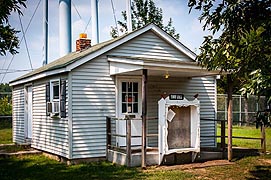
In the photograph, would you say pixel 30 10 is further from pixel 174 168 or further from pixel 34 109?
pixel 174 168

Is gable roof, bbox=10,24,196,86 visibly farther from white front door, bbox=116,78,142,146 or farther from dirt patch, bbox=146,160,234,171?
dirt patch, bbox=146,160,234,171

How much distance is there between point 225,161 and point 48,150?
596 centimetres

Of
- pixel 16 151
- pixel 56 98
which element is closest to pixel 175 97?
pixel 56 98

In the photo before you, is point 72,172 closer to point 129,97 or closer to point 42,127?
point 129,97

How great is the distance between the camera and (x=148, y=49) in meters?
12.5

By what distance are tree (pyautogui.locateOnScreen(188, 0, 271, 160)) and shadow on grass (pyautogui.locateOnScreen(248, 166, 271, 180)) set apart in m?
4.18

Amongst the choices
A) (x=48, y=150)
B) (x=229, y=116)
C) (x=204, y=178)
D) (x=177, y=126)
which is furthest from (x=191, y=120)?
(x=48, y=150)

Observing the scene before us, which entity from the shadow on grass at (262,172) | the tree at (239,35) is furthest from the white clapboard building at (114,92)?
the tree at (239,35)

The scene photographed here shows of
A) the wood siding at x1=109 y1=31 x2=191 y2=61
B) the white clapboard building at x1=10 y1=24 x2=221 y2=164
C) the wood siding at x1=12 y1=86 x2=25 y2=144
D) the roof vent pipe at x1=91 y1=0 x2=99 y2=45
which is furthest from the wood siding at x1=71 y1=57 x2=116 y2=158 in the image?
the roof vent pipe at x1=91 y1=0 x2=99 y2=45

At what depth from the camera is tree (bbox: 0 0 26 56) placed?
384 inches

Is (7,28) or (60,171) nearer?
(60,171)

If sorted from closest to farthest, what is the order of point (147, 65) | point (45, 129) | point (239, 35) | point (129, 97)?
point (239, 35)
point (147, 65)
point (129, 97)
point (45, 129)

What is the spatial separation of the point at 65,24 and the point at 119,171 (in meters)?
12.1

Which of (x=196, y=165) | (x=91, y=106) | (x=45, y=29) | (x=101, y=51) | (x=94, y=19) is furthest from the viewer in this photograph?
(x=45, y=29)
